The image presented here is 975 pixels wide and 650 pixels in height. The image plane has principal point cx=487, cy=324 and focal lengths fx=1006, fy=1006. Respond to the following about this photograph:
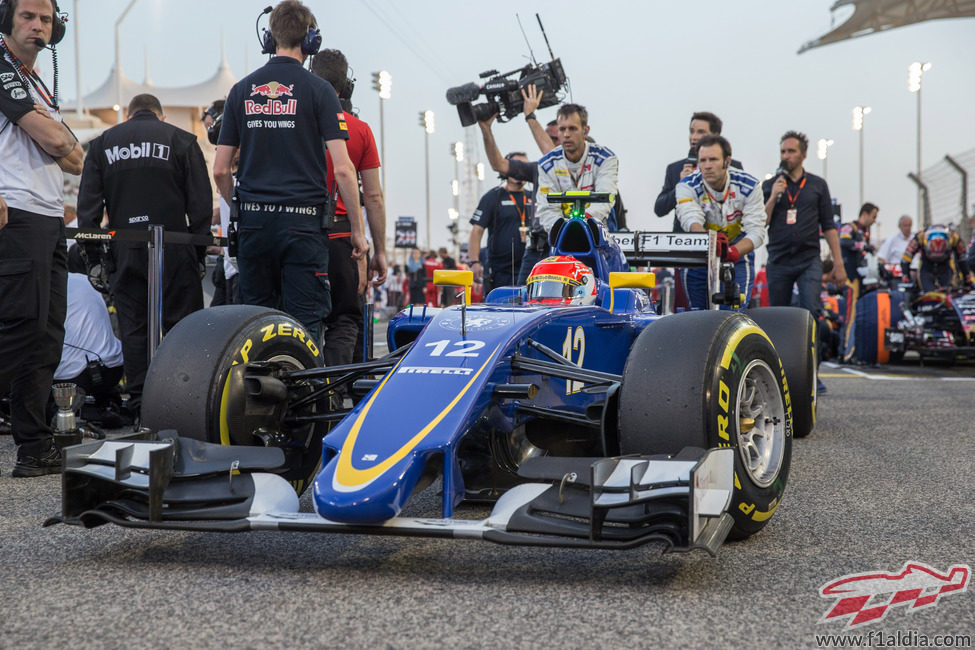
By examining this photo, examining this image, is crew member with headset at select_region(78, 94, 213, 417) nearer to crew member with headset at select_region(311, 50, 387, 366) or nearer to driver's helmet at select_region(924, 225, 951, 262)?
crew member with headset at select_region(311, 50, 387, 366)

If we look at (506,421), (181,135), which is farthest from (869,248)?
(506,421)

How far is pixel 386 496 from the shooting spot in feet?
8.58

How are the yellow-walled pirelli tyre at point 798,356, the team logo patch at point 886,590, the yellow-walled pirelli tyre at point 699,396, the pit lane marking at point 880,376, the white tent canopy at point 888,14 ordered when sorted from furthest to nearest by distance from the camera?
the white tent canopy at point 888,14
the pit lane marking at point 880,376
the yellow-walled pirelli tyre at point 798,356
the yellow-walled pirelli tyre at point 699,396
the team logo patch at point 886,590

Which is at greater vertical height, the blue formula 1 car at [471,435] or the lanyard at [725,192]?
the lanyard at [725,192]

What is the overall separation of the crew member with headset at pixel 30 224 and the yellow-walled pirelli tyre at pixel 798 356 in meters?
3.39

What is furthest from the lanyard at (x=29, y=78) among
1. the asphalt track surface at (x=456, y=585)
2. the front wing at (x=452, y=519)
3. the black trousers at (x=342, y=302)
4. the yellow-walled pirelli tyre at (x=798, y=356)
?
the yellow-walled pirelli tyre at (x=798, y=356)

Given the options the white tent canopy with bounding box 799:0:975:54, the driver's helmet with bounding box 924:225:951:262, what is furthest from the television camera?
the white tent canopy with bounding box 799:0:975:54

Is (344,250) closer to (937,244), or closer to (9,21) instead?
(9,21)

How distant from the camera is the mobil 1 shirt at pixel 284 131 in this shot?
14.7 ft

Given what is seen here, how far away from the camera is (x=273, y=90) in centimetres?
452

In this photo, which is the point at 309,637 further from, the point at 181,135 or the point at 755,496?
the point at 181,135

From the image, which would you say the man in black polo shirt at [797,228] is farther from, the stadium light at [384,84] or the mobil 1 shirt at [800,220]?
the stadium light at [384,84]

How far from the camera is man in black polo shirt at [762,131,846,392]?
773 centimetres

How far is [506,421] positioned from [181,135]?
10.5ft
